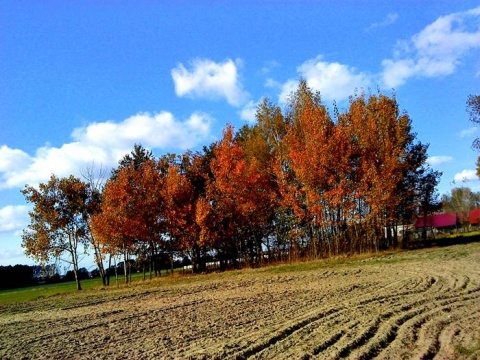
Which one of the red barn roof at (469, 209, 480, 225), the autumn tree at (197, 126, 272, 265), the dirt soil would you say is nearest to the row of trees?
the autumn tree at (197, 126, 272, 265)

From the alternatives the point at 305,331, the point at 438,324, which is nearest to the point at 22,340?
the point at 305,331

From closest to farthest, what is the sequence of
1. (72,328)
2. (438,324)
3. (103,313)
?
1. (438,324)
2. (72,328)
3. (103,313)

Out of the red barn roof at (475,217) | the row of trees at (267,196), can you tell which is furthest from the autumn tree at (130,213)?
the red barn roof at (475,217)

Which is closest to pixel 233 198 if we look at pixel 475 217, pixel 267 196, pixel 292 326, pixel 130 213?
pixel 267 196

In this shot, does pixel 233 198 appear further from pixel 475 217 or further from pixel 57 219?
pixel 475 217

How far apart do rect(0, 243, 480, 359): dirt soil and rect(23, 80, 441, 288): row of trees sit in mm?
17831

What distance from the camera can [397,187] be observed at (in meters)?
39.7

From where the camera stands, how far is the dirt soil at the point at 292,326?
8.58 meters

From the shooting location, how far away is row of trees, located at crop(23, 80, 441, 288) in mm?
36531

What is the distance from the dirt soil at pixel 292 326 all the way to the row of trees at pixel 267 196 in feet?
58.5

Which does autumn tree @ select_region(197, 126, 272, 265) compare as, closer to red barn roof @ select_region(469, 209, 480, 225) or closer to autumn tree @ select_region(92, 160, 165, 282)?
autumn tree @ select_region(92, 160, 165, 282)

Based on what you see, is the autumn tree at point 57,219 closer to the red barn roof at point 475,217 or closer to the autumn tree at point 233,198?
the autumn tree at point 233,198

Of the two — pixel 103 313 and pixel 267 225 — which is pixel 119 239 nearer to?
pixel 267 225

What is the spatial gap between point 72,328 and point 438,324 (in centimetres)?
1119
